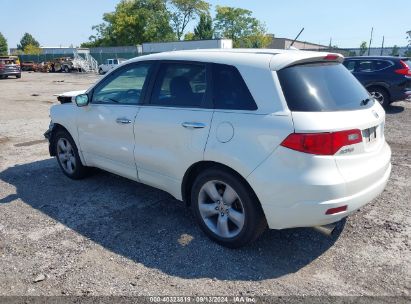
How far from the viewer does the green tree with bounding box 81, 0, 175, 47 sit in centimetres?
7281

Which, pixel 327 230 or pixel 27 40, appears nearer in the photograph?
pixel 327 230

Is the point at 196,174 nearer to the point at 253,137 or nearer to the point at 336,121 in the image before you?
the point at 253,137

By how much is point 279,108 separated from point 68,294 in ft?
7.27

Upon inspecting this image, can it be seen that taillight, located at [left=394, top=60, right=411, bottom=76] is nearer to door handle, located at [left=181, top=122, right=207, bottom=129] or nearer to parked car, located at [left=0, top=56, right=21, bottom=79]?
door handle, located at [left=181, top=122, right=207, bottom=129]

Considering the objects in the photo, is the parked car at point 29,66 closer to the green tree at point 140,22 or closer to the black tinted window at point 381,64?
the green tree at point 140,22

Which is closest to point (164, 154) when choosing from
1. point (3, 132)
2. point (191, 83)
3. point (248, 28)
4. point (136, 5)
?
point (191, 83)

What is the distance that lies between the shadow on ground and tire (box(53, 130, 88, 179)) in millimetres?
137

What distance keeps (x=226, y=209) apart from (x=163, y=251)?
28.2 inches

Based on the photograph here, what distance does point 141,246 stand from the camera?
141 inches

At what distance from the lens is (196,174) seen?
363cm

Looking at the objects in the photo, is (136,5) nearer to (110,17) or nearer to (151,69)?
(110,17)

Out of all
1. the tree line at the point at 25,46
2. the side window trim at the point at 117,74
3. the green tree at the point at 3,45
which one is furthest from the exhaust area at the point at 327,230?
the green tree at the point at 3,45

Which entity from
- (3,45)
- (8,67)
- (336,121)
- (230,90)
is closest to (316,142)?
(336,121)

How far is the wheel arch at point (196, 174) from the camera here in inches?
126
